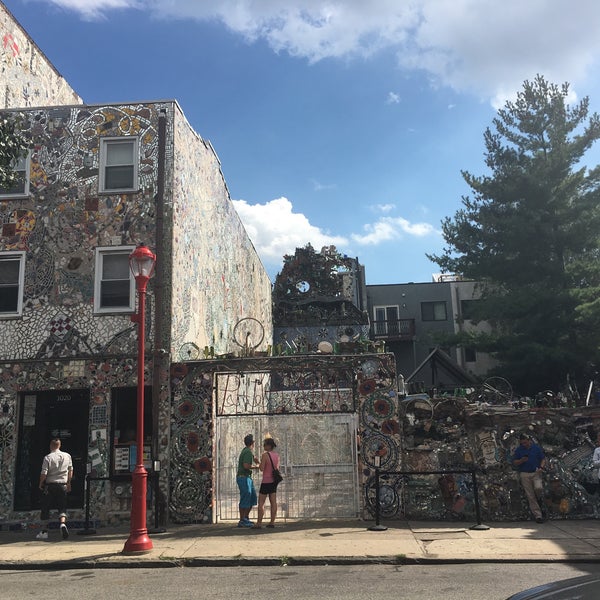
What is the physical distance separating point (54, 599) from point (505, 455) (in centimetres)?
879

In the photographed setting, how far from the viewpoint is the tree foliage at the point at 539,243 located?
2192 centimetres

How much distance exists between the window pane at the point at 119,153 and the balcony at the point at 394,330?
23.4 m

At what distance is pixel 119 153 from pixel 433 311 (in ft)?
87.3

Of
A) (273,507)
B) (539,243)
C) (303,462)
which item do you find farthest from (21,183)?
(539,243)

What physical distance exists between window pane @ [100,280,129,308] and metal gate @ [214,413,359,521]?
11.2ft

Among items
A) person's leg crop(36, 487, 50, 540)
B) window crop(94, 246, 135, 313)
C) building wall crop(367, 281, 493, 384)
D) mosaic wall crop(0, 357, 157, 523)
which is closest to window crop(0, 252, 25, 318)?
mosaic wall crop(0, 357, 157, 523)

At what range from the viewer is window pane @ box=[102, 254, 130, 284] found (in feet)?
44.7

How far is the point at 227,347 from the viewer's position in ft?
58.6

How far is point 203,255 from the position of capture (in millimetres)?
15648

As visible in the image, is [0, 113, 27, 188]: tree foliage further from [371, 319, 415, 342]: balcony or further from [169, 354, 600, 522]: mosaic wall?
[371, 319, 415, 342]: balcony

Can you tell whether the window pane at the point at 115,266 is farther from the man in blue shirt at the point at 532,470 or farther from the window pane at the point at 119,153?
the man in blue shirt at the point at 532,470

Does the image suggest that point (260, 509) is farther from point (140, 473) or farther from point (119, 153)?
point (119, 153)

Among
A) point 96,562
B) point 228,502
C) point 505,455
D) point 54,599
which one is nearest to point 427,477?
point 505,455

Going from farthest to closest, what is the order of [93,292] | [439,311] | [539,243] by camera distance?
[439,311] < [539,243] < [93,292]
